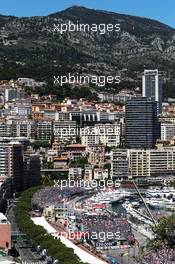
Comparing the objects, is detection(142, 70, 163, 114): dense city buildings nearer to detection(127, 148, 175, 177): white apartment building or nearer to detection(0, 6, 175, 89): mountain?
detection(0, 6, 175, 89): mountain

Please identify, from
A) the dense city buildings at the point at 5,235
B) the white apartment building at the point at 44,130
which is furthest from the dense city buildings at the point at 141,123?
the dense city buildings at the point at 5,235

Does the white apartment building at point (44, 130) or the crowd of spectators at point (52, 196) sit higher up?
the white apartment building at point (44, 130)

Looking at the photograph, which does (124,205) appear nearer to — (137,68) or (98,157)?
(98,157)

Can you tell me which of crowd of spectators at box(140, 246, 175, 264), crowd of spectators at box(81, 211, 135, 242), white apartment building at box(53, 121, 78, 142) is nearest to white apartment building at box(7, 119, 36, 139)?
white apartment building at box(53, 121, 78, 142)

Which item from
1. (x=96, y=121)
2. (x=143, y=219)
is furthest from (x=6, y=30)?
(x=143, y=219)

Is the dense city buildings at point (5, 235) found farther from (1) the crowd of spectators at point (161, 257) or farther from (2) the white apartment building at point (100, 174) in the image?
(2) the white apartment building at point (100, 174)
